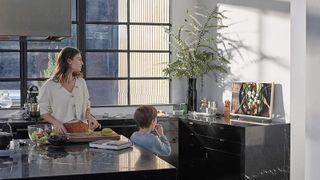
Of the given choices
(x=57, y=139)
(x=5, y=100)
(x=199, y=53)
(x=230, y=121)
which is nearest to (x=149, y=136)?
(x=57, y=139)

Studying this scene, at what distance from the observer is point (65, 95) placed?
409 cm

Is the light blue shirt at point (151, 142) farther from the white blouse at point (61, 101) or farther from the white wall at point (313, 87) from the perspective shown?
the white wall at point (313, 87)

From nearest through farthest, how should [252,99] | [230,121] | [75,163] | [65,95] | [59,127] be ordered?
[75,163]
[59,127]
[65,95]
[230,121]
[252,99]

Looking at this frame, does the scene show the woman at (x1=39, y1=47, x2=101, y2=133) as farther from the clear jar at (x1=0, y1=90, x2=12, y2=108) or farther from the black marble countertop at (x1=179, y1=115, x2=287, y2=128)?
the clear jar at (x1=0, y1=90, x2=12, y2=108)

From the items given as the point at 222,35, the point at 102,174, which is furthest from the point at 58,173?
the point at 222,35

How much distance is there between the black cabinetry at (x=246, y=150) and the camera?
4703mm

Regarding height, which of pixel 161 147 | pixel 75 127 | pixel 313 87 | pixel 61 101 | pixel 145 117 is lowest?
pixel 161 147

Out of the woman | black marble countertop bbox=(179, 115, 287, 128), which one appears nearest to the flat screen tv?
black marble countertop bbox=(179, 115, 287, 128)

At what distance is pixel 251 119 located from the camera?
530 cm

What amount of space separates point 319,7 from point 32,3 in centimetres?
212

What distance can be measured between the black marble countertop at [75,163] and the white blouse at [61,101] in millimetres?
718

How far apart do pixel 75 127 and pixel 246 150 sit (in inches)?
65.9

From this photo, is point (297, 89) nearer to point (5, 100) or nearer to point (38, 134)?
point (38, 134)

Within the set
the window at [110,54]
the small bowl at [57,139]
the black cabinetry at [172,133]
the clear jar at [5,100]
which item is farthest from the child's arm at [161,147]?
the clear jar at [5,100]
